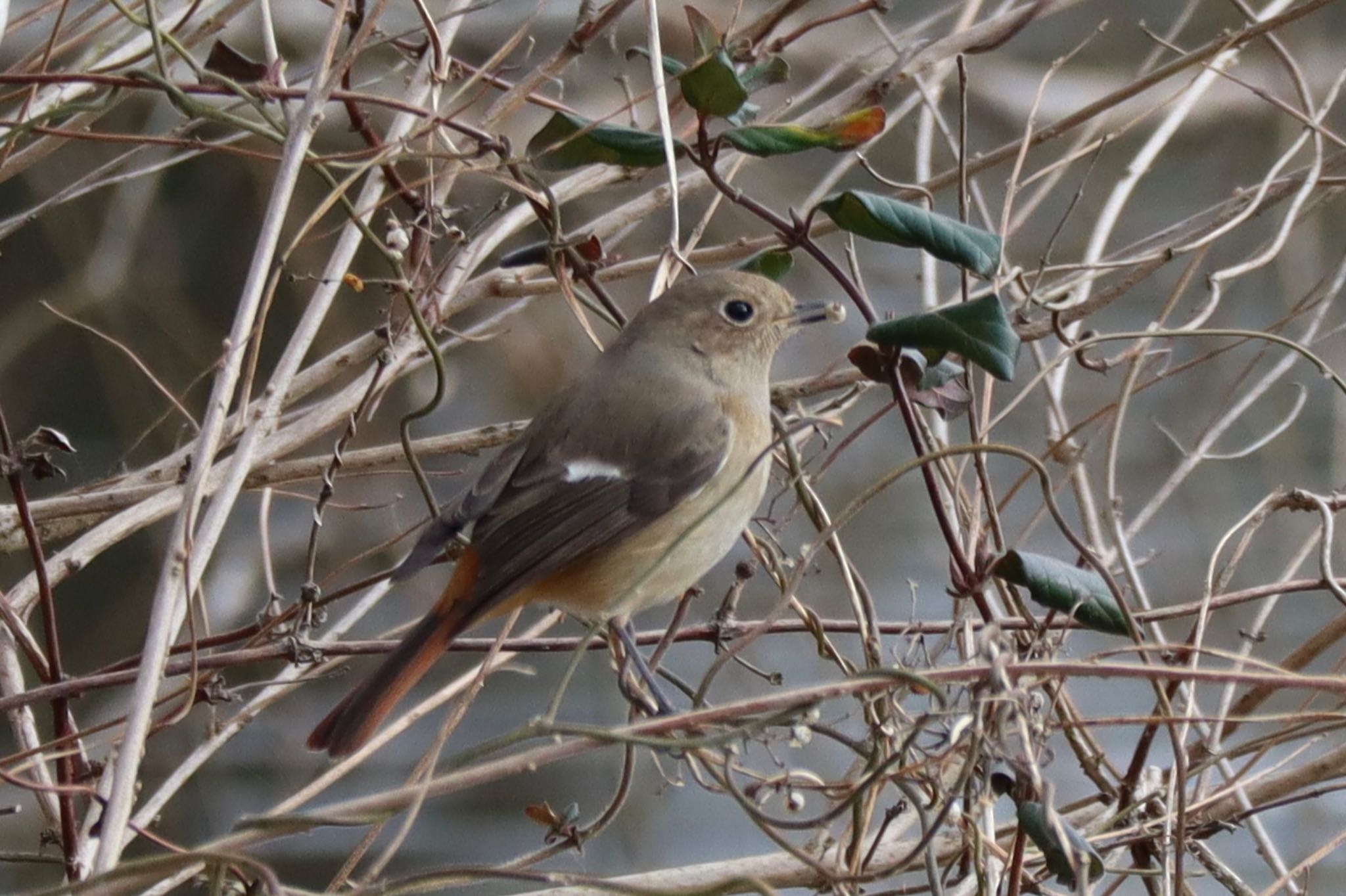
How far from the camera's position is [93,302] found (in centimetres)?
431

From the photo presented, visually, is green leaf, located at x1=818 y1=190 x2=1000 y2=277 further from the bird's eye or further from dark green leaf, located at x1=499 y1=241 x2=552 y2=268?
the bird's eye

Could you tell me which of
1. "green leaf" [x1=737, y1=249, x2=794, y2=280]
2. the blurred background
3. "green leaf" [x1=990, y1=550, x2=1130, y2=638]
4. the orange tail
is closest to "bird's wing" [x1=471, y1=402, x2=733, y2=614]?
the orange tail

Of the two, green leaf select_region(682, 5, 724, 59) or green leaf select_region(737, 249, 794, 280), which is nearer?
green leaf select_region(682, 5, 724, 59)

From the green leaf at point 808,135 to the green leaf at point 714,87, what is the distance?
0.03 meters

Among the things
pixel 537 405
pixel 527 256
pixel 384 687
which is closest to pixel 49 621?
pixel 384 687

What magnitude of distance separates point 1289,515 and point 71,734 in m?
4.00

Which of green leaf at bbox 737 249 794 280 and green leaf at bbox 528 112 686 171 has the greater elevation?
green leaf at bbox 737 249 794 280

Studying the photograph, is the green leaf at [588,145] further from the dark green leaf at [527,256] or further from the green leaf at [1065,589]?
the green leaf at [1065,589]

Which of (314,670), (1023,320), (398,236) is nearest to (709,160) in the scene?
(398,236)

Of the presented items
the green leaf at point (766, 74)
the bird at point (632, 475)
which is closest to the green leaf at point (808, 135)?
the green leaf at point (766, 74)

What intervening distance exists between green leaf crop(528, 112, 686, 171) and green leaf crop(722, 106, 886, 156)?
91 mm

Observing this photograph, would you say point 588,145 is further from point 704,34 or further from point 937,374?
point 937,374

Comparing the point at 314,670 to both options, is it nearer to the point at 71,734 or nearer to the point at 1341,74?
the point at 71,734

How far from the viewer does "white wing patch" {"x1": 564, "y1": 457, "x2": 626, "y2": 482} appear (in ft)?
7.09
